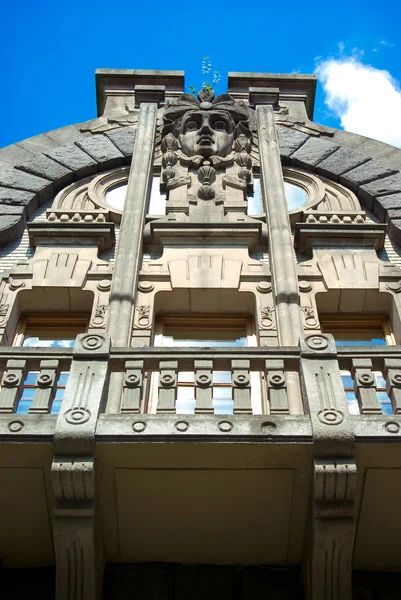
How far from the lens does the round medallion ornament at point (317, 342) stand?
7.95 m

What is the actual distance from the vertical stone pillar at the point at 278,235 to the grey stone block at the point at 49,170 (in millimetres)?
3479

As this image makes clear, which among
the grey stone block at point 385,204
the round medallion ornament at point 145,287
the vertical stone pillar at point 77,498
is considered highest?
the grey stone block at point 385,204

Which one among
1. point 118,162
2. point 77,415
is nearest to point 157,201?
point 118,162

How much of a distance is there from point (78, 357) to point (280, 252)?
4543mm

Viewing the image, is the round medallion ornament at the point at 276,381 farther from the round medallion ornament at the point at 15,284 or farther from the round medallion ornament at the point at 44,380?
the round medallion ornament at the point at 15,284

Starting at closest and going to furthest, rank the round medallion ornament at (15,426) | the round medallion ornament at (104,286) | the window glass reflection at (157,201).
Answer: the round medallion ornament at (15,426) → the round medallion ornament at (104,286) → the window glass reflection at (157,201)

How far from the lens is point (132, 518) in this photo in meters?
7.60

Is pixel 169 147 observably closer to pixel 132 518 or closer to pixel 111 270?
pixel 111 270

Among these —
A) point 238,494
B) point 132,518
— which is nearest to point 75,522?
point 132,518

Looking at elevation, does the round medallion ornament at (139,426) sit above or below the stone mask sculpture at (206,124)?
below

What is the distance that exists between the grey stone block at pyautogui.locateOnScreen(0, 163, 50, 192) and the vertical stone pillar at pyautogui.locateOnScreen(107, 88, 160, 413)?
159 cm

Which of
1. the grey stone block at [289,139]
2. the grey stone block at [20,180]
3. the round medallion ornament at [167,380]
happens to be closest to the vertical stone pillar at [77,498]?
the round medallion ornament at [167,380]

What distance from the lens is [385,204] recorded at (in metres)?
13.0

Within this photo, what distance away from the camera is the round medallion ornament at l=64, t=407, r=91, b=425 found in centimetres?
714
